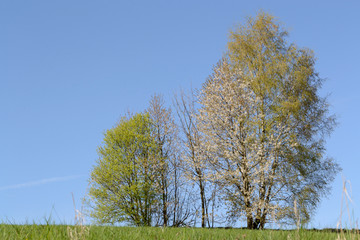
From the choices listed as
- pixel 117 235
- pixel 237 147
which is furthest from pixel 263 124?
pixel 117 235

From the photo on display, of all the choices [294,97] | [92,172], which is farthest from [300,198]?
[92,172]

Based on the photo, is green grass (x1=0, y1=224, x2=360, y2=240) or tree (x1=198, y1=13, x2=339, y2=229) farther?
tree (x1=198, y1=13, x2=339, y2=229)

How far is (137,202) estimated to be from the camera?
19234 mm

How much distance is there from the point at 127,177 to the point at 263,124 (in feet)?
26.7

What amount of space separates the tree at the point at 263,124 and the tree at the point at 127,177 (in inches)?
161

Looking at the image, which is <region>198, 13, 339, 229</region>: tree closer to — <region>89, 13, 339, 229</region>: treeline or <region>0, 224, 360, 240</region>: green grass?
<region>89, 13, 339, 229</region>: treeline

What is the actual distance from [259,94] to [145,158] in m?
7.34

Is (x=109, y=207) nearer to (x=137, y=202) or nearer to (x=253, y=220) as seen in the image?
(x=137, y=202)

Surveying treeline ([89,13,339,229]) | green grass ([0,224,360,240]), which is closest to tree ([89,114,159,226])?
treeline ([89,13,339,229])

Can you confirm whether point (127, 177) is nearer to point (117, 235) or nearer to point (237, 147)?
point (237, 147)

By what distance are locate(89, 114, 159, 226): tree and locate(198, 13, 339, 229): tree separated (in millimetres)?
4099

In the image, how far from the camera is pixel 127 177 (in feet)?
64.9

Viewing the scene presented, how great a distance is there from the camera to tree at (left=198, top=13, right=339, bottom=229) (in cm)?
1645

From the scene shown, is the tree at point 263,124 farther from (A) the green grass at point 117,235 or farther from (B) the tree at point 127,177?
(A) the green grass at point 117,235
